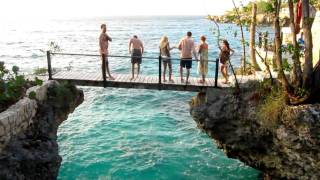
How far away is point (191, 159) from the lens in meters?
15.1

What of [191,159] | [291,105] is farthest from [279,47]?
[191,159]

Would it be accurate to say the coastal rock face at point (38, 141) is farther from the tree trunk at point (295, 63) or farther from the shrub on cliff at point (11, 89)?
the tree trunk at point (295, 63)

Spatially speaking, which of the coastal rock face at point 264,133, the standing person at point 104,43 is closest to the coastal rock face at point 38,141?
the standing person at point 104,43

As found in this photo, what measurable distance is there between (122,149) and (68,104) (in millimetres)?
3345

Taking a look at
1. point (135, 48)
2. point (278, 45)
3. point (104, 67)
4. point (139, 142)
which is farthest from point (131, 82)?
point (278, 45)

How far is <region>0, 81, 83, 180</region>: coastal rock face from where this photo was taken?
9.61 meters

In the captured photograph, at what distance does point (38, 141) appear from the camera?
35.7ft

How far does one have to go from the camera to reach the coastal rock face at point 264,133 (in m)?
10.7

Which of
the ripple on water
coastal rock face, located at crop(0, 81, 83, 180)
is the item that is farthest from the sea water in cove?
coastal rock face, located at crop(0, 81, 83, 180)

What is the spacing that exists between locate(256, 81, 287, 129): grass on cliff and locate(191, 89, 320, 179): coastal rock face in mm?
67

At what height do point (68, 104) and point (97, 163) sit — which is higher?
point (68, 104)

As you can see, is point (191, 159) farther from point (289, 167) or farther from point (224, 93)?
point (289, 167)

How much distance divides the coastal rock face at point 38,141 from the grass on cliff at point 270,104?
6.33 meters

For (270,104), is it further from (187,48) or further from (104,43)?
(104,43)
